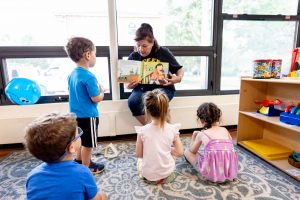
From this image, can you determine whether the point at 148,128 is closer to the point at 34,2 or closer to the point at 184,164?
the point at 184,164

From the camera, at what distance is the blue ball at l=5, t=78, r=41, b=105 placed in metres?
1.89

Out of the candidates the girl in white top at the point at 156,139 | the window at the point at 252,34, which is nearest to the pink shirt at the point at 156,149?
the girl in white top at the point at 156,139

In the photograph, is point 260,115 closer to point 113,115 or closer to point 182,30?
point 182,30

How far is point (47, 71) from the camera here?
2.20 meters

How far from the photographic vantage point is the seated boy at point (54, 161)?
65 cm

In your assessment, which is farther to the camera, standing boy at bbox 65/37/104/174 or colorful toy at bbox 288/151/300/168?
colorful toy at bbox 288/151/300/168

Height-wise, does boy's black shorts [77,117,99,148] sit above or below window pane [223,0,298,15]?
below

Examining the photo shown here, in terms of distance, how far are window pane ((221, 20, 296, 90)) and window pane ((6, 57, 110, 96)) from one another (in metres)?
1.55

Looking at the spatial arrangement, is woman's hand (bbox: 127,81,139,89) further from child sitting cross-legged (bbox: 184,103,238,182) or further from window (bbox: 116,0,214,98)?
child sitting cross-legged (bbox: 184,103,238,182)

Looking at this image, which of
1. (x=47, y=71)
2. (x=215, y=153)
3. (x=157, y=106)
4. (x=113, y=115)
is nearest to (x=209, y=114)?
(x=215, y=153)

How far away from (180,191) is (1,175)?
4.58ft

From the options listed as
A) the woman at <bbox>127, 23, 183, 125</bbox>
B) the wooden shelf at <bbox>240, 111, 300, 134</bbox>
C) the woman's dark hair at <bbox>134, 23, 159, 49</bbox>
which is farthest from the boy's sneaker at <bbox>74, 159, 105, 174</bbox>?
the wooden shelf at <bbox>240, 111, 300, 134</bbox>

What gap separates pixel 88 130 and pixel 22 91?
3.32ft

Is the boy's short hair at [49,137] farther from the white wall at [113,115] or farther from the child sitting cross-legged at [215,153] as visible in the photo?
the white wall at [113,115]
